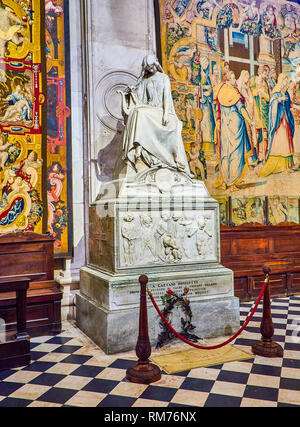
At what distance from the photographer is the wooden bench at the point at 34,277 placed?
475 centimetres

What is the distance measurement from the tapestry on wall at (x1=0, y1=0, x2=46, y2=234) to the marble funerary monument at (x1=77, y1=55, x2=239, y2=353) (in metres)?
1.12

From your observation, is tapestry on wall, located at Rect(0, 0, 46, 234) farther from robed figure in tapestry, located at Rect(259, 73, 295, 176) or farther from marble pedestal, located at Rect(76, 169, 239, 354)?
robed figure in tapestry, located at Rect(259, 73, 295, 176)

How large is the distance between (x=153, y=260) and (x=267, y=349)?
1.62 m

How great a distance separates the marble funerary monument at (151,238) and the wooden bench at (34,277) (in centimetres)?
40

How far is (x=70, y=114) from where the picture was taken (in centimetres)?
582

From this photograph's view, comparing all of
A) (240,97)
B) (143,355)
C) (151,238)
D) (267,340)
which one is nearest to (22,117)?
(151,238)

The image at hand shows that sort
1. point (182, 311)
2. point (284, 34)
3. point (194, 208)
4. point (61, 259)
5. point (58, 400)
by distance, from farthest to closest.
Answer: point (284, 34) < point (61, 259) < point (194, 208) < point (182, 311) < point (58, 400)

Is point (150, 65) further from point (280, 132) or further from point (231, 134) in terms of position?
point (280, 132)

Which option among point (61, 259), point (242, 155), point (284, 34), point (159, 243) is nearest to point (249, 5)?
point (284, 34)

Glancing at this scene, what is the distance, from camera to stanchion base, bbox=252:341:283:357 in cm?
391

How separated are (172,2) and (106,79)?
2.16 m

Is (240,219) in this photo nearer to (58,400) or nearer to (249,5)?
(249,5)

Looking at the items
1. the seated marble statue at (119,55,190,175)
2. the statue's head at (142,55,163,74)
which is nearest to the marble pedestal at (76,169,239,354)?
the seated marble statue at (119,55,190,175)

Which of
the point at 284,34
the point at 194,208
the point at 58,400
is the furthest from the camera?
the point at 284,34
